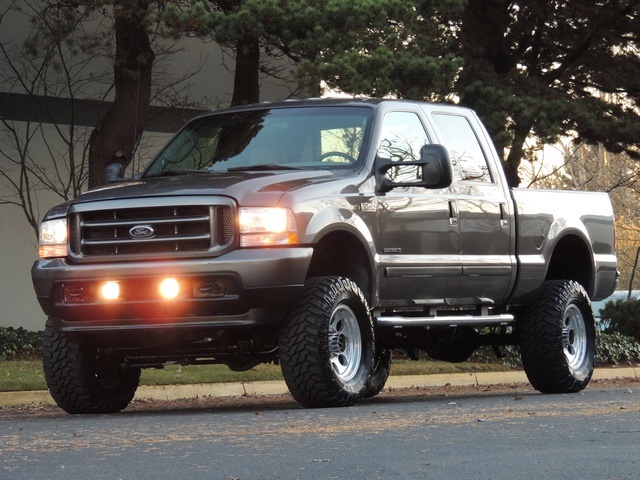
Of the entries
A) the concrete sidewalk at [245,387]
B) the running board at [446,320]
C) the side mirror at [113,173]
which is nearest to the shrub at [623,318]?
the concrete sidewalk at [245,387]

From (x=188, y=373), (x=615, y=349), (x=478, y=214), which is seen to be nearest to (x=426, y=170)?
(x=478, y=214)

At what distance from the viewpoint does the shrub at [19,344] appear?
18.2 metres

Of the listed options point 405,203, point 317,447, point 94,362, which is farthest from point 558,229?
point 317,447

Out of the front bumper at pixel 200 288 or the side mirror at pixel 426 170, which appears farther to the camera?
the side mirror at pixel 426 170

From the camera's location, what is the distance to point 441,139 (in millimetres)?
12141

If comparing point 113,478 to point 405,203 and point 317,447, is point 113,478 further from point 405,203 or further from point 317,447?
point 405,203

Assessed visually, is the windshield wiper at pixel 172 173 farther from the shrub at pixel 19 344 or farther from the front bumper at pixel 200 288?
the shrub at pixel 19 344

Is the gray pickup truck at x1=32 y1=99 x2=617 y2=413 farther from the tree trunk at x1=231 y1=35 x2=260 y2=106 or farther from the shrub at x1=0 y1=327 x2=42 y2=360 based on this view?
the tree trunk at x1=231 y1=35 x2=260 y2=106

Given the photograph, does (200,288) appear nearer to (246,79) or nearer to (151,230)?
(151,230)

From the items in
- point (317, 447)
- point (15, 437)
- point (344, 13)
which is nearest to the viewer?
point (317, 447)

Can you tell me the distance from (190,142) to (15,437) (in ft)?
13.0

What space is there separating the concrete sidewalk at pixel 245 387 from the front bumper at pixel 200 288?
131 inches

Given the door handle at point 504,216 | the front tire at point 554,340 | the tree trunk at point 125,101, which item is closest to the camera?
the door handle at point 504,216

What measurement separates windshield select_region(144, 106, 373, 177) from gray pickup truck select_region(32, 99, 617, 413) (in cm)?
2
